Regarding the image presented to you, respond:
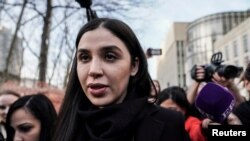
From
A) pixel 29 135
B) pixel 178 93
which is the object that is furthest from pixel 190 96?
pixel 29 135

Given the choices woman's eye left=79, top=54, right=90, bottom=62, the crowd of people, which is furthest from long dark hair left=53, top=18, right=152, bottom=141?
woman's eye left=79, top=54, right=90, bottom=62

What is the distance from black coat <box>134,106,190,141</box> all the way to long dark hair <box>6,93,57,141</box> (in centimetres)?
84

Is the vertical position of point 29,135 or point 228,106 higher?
point 228,106

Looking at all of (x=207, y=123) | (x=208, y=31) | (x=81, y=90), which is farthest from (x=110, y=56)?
(x=208, y=31)

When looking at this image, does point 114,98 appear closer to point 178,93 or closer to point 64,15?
point 178,93

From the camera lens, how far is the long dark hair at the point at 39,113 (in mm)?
2217

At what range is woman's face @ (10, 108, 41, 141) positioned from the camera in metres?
2.14

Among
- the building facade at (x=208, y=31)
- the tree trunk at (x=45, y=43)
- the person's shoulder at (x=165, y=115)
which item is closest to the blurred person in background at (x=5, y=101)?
the person's shoulder at (x=165, y=115)

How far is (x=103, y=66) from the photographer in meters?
1.51

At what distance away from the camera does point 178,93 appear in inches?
127

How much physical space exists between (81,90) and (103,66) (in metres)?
0.24

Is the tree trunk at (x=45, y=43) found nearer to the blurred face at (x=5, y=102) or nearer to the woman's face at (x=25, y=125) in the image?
the blurred face at (x=5, y=102)

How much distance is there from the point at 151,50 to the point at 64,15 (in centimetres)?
656

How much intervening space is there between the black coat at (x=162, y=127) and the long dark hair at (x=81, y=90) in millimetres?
128
